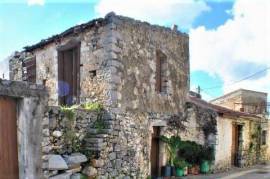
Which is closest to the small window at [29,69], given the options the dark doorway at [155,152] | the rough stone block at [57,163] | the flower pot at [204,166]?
the dark doorway at [155,152]

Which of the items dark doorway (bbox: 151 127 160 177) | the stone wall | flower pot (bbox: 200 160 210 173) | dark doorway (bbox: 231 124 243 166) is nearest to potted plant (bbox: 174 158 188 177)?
dark doorway (bbox: 151 127 160 177)

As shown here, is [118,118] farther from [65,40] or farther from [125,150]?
[65,40]

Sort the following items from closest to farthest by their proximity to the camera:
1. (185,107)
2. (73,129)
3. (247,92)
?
(73,129) → (185,107) → (247,92)

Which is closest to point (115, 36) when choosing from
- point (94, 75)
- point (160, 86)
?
point (94, 75)

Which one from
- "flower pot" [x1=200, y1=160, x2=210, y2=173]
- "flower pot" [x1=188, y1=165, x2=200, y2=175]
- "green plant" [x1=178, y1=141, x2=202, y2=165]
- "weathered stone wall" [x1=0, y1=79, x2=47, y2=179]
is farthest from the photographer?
"flower pot" [x1=200, y1=160, x2=210, y2=173]

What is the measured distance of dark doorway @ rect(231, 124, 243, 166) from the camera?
18923 millimetres

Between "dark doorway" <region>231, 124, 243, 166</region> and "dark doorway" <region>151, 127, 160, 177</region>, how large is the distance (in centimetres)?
669

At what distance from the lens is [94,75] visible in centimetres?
1169

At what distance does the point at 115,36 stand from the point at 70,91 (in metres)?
2.75

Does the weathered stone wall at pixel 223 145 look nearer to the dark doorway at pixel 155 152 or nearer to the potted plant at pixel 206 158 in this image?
the potted plant at pixel 206 158

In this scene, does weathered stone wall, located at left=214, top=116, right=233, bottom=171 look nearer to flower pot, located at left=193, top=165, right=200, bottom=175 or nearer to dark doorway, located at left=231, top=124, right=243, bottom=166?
dark doorway, located at left=231, top=124, right=243, bottom=166

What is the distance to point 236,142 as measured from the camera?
63.3 feet

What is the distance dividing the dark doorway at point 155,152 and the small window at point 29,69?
17.3 ft

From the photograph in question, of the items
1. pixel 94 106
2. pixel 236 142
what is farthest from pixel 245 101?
pixel 94 106
